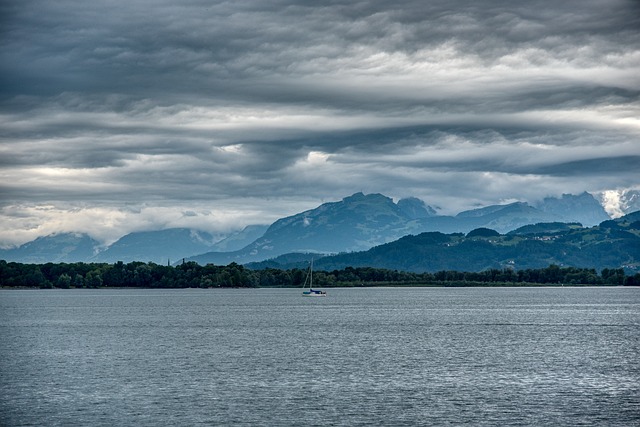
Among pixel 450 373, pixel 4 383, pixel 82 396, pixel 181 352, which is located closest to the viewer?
pixel 82 396

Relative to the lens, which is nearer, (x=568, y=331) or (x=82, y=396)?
(x=82, y=396)

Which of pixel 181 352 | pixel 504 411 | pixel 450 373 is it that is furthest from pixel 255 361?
pixel 504 411

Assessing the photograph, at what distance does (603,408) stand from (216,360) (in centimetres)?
5967

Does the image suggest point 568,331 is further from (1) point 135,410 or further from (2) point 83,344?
(1) point 135,410

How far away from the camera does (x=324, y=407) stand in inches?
3391

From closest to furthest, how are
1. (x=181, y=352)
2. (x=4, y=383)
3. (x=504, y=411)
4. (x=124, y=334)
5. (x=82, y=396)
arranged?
1. (x=504, y=411)
2. (x=82, y=396)
3. (x=4, y=383)
4. (x=181, y=352)
5. (x=124, y=334)

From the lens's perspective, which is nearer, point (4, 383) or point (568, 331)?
point (4, 383)

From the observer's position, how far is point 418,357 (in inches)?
5084

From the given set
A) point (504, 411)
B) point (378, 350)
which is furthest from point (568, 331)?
point (504, 411)

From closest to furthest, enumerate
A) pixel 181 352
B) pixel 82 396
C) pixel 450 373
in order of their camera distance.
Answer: pixel 82 396, pixel 450 373, pixel 181 352

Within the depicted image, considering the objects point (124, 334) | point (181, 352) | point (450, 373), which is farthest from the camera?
point (124, 334)

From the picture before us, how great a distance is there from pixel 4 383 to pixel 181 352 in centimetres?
3825

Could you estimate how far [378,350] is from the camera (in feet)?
459

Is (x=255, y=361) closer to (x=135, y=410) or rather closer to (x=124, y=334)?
(x=135, y=410)
